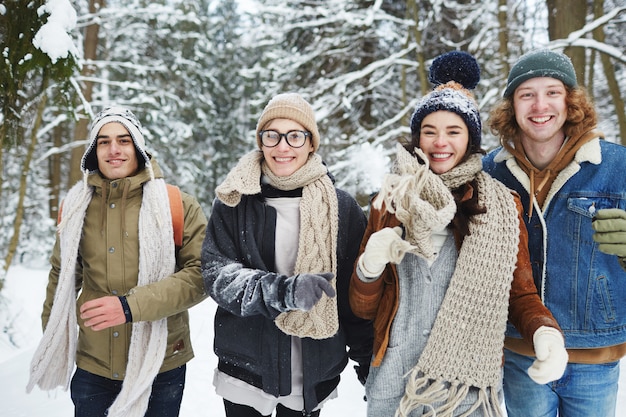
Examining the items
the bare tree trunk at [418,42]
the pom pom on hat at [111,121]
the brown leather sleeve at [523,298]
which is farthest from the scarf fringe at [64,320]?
the bare tree trunk at [418,42]

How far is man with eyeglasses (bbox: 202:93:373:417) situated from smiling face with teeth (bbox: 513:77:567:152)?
995mm

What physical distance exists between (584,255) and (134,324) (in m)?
2.29

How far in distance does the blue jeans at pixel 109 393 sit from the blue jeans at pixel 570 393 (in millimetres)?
1817

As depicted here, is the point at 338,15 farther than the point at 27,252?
No

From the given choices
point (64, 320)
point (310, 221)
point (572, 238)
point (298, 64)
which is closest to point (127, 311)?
point (64, 320)

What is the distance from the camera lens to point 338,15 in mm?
7762

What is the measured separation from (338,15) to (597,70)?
16.3 ft

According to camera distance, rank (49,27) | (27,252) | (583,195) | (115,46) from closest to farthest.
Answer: (583,195)
(49,27)
(115,46)
(27,252)

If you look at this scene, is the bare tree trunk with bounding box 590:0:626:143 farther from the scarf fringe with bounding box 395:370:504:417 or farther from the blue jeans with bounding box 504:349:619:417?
the scarf fringe with bounding box 395:370:504:417

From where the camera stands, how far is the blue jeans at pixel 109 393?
7.81ft

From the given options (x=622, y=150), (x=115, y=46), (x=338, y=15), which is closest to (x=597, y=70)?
(x=338, y=15)

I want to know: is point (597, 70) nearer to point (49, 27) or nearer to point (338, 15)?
point (338, 15)

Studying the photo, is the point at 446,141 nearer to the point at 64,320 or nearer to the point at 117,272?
the point at 117,272

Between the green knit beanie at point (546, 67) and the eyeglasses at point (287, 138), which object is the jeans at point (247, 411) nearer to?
the eyeglasses at point (287, 138)
